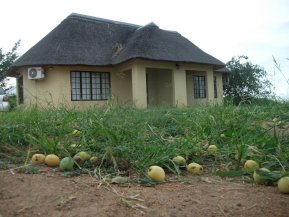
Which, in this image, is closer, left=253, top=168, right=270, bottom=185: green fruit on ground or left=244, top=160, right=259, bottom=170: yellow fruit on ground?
left=253, top=168, right=270, bottom=185: green fruit on ground

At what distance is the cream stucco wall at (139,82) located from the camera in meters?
14.5

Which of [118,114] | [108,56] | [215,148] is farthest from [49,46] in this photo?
[215,148]

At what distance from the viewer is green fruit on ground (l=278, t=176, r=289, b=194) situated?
189cm

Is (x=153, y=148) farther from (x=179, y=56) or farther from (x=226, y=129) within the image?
(x=179, y=56)

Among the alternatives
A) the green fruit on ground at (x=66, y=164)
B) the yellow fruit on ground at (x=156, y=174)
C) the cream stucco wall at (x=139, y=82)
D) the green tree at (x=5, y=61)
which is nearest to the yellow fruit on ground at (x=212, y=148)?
the yellow fruit on ground at (x=156, y=174)

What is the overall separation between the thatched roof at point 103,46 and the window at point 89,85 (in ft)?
3.00

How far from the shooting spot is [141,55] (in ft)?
46.0

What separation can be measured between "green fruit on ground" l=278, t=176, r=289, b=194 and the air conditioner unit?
13828mm

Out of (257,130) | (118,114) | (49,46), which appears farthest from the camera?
(49,46)

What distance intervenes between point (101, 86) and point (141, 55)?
292cm

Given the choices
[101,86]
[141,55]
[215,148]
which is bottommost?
[215,148]

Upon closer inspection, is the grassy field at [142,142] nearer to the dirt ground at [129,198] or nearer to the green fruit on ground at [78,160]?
the green fruit on ground at [78,160]

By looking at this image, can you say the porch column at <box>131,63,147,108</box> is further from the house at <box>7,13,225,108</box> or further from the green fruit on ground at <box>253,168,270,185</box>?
the green fruit on ground at <box>253,168,270,185</box>

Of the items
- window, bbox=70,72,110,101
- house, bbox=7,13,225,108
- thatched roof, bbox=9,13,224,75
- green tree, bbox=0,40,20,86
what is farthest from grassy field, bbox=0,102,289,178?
green tree, bbox=0,40,20,86
